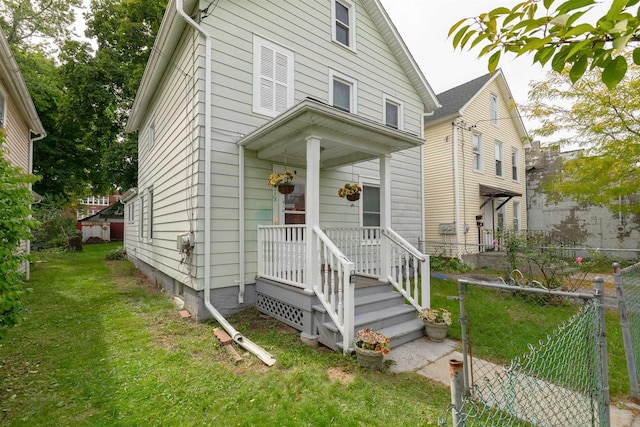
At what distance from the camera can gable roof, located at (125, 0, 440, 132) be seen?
18.3 ft

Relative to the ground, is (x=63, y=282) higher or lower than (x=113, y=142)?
lower

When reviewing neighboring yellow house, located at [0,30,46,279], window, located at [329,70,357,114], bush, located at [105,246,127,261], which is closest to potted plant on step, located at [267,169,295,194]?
window, located at [329,70,357,114]

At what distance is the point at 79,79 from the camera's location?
14.9 metres

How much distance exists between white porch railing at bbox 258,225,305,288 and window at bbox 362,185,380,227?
10.3ft

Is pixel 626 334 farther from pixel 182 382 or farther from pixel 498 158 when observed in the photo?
pixel 498 158

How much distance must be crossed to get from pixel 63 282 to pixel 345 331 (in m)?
8.68

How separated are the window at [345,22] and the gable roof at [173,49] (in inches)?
25.1

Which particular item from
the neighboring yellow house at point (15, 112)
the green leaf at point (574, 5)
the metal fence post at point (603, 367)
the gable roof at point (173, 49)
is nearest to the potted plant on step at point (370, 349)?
the metal fence post at point (603, 367)

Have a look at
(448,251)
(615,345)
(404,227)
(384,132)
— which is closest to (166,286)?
(384,132)

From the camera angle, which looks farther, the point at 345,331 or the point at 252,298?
the point at 252,298

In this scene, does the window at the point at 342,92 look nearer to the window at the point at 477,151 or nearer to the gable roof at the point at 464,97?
the gable roof at the point at 464,97

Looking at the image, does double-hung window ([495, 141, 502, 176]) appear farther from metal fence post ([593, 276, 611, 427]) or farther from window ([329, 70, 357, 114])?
metal fence post ([593, 276, 611, 427])

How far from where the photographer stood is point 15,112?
27.2ft

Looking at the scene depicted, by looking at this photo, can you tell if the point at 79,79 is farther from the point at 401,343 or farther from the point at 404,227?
the point at 401,343
